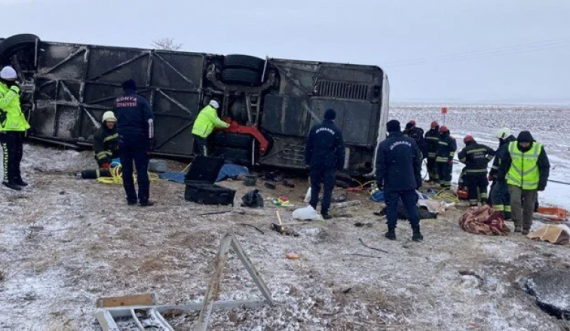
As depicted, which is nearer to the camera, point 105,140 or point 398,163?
point 398,163

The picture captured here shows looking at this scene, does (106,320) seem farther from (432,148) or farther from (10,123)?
(432,148)

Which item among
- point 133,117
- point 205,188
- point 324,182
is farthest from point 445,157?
point 133,117

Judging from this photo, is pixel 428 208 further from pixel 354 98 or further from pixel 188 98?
pixel 188 98

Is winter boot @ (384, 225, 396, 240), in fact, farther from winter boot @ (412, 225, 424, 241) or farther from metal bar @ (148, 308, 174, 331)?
metal bar @ (148, 308, 174, 331)

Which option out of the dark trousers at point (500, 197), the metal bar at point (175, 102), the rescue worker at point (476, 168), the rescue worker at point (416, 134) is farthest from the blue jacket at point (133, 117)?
the rescue worker at point (416, 134)

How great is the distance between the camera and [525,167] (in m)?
7.62

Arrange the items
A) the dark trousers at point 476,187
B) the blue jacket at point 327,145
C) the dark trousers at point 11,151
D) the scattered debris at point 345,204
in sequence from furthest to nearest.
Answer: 1. the dark trousers at point 476,187
2. the scattered debris at point 345,204
3. the blue jacket at point 327,145
4. the dark trousers at point 11,151

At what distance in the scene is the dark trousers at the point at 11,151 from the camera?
770 centimetres

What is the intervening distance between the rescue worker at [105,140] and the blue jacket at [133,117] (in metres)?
2.41

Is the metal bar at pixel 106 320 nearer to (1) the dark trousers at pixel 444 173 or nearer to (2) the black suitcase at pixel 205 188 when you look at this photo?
(2) the black suitcase at pixel 205 188

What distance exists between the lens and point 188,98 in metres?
11.3

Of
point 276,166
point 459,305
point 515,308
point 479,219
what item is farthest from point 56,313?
point 276,166

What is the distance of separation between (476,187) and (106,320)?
8.24 m

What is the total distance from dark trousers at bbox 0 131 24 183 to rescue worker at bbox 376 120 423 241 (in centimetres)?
510
